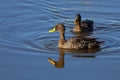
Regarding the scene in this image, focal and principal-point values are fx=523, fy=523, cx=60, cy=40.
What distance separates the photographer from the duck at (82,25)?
1814 centimetres

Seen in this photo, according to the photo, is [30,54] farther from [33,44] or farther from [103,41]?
[103,41]

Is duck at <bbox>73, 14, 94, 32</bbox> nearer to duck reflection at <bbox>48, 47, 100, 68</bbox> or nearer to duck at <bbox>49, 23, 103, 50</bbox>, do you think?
duck at <bbox>49, 23, 103, 50</bbox>

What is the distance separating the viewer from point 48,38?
16875 mm

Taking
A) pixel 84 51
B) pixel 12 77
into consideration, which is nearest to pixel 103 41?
pixel 84 51

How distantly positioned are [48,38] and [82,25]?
2.25m

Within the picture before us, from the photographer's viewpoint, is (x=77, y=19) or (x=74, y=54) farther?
(x=77, y=19)

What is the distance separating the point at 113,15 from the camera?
19.1m

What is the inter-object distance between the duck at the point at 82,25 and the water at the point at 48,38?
0.23 metres

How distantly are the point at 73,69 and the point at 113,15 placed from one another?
5661mm

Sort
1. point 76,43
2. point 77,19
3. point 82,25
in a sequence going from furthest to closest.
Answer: point 82,25, point 77,19, point 76,43

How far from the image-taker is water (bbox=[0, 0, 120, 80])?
13797 millimetres

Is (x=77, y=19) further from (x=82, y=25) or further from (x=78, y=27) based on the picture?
(x=82, y=25)

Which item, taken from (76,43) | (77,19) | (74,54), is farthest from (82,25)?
(74,54)

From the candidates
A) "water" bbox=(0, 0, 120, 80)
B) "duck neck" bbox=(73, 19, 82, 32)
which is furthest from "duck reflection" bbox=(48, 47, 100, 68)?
"duck neck" bbox=(73, 19, 82, 32)
